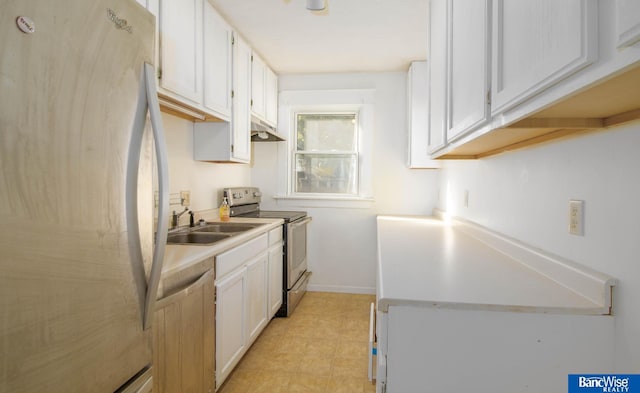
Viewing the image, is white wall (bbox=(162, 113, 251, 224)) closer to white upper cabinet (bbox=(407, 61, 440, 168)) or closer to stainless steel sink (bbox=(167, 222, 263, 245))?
stainless steel sink (bbox=(167, 222, 263, 245))

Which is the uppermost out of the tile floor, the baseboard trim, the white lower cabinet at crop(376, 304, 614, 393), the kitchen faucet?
the kitchen faucet

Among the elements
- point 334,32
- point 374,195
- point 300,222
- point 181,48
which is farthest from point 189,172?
point 374,195

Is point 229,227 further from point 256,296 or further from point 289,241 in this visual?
point 289,241

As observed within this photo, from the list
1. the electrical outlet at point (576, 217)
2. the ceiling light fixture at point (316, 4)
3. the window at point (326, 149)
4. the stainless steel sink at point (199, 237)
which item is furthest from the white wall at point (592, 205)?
the window at point (326, 149)

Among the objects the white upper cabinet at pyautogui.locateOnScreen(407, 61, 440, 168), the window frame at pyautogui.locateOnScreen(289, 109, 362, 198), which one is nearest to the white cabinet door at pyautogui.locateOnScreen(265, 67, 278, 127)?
the window frame at pyautogui.locateOnScreen(289, 109, 362, 198)

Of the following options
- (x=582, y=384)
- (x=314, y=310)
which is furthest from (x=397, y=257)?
(x=314, y=310)

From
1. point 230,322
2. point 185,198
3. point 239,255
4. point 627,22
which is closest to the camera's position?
point 627,22

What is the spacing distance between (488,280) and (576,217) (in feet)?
1.10

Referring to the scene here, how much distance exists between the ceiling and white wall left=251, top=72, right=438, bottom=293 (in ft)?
0.67

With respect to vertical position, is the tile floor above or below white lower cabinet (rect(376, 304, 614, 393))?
below

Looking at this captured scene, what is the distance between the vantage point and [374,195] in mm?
3877

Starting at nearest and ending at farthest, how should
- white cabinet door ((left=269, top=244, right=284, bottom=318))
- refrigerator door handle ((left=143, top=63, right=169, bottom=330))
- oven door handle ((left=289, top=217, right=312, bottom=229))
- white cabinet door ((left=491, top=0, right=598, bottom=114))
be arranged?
white cabinet door ((left=491, top=0, right=598, bottom=114)) < refrigerator door handle ((left=143, top=63, right=169, bottom=330)) < white cabinet door ((left=269, top=244, right=284, bottom=318)) < oven door handle ((left=289, top=217, right=312, bottom=229))

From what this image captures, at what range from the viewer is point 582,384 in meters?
Answer: 0.93

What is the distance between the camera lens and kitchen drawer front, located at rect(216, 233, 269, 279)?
1.92 meters
